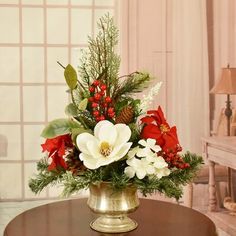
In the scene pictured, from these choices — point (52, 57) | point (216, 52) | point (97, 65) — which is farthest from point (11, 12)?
point (97, 65)

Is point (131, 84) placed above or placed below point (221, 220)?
above

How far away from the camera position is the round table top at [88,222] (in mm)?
1898

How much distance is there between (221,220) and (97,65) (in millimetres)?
2318

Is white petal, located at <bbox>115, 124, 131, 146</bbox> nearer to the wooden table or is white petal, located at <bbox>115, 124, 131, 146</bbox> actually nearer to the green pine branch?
the green pine branch

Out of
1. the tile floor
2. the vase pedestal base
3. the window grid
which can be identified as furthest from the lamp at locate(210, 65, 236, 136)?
the vase pedestal base

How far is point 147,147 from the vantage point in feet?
5.43

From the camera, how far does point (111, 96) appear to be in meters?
1.75

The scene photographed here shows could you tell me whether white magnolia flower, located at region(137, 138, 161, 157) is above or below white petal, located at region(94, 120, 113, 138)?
below

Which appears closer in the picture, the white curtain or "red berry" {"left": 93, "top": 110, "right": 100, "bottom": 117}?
"red berry" {"left": 93, "top": 110, "right": 100, "bottom": 117}

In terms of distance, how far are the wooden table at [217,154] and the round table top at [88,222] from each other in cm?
125

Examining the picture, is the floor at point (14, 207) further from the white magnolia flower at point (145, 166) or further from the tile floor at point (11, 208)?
the white magnolia flower at point (145, 166)

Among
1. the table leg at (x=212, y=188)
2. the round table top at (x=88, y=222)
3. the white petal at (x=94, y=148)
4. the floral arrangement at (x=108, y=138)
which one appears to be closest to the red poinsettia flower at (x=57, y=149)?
the floral arrangement at (x=108, y=138)

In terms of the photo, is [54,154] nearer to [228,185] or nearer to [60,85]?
[228,185]

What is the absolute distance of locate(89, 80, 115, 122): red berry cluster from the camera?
1.67 m
